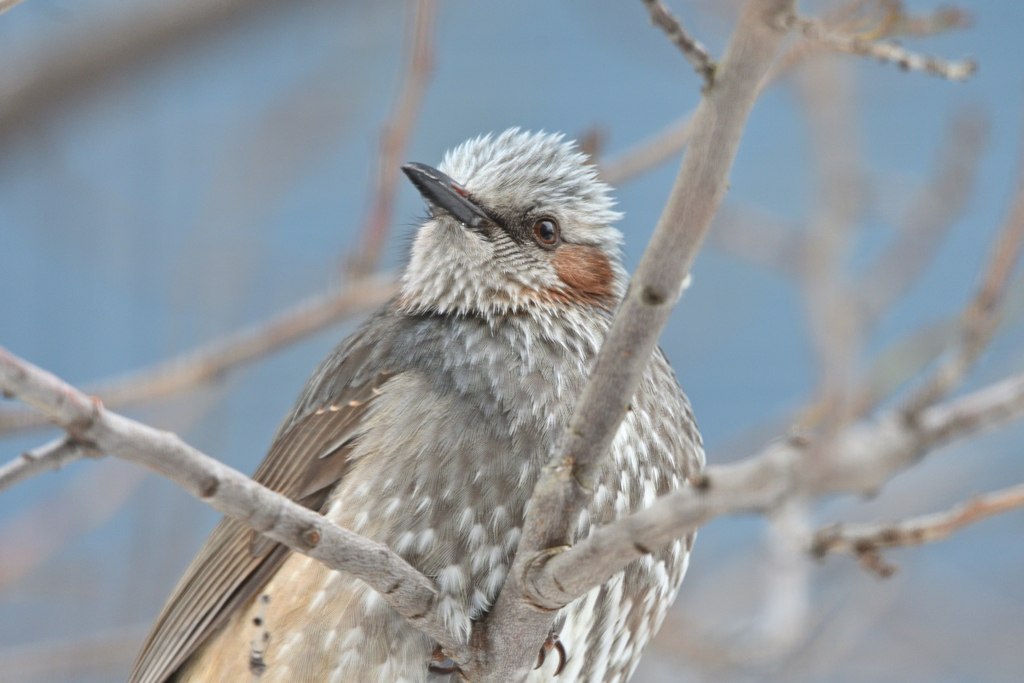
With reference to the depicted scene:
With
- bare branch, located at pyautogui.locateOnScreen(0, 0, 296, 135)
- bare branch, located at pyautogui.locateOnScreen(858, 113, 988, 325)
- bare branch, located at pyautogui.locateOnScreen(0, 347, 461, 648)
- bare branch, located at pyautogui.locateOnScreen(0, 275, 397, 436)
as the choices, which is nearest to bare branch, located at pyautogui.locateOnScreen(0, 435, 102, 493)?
bare branch, located at pyautogui.locateOnScreen(0, 347, 461, 648)

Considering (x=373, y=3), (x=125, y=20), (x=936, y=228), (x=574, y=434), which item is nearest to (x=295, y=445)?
(x=574, y=434)

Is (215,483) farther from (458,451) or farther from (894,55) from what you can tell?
(894,55)

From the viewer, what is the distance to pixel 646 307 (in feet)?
5.83

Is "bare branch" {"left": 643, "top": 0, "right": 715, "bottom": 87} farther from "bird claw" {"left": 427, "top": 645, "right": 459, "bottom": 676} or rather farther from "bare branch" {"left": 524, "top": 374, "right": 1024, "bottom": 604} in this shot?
"bird claw" {"left": 427, "top": 645, "right": 459, "bottom": 676}

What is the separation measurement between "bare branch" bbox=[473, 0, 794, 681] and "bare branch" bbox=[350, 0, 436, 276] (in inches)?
61.4

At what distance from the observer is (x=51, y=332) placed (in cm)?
545

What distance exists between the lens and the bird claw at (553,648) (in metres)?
2.78

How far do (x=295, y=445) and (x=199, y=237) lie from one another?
279cm

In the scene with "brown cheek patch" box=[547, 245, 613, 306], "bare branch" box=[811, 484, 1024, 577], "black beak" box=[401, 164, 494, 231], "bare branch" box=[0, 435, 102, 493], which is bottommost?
"bare branch" box=[0, 435, 102, 493]

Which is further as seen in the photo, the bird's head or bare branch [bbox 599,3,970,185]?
the bird's head

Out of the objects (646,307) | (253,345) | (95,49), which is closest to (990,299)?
(646,307)

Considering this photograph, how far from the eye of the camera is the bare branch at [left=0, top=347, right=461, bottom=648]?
4.83 feet

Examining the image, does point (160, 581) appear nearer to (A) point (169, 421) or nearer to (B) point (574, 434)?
(A) point (169, 421)

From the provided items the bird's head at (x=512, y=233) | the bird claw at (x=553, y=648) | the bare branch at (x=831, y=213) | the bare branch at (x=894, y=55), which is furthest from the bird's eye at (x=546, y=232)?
the bare branch at (x=894, y=55)
